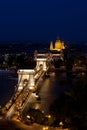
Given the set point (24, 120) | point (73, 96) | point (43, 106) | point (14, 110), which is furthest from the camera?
point (43, 106)

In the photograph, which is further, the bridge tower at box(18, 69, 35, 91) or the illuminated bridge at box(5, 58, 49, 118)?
the bridge tower at box(18, 69, 35, 91)

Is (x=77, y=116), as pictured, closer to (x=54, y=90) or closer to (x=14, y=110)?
(x=14, y=110)

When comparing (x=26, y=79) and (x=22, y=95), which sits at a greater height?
(x=26, y=79)

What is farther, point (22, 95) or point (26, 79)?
point (26, 79)

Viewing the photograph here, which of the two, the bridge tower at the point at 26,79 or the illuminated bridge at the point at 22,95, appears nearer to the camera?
the illuminated bridge at the point at 22,95

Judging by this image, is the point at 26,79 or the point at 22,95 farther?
the point at 26,79

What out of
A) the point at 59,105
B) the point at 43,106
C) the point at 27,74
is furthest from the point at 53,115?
the point at 27,74

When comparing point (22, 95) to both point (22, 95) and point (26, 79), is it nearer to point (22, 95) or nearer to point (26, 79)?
point (22, 95)

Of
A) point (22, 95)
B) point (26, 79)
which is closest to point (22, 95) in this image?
point (22, 95)

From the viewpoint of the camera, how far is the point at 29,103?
16.3m

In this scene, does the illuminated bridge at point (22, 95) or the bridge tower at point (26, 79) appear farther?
the bridge tower at point (26, 79)

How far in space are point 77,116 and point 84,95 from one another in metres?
0.46

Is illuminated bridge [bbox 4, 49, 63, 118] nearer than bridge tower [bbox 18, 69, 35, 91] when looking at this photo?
Yes

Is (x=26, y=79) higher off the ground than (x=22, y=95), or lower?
higher
